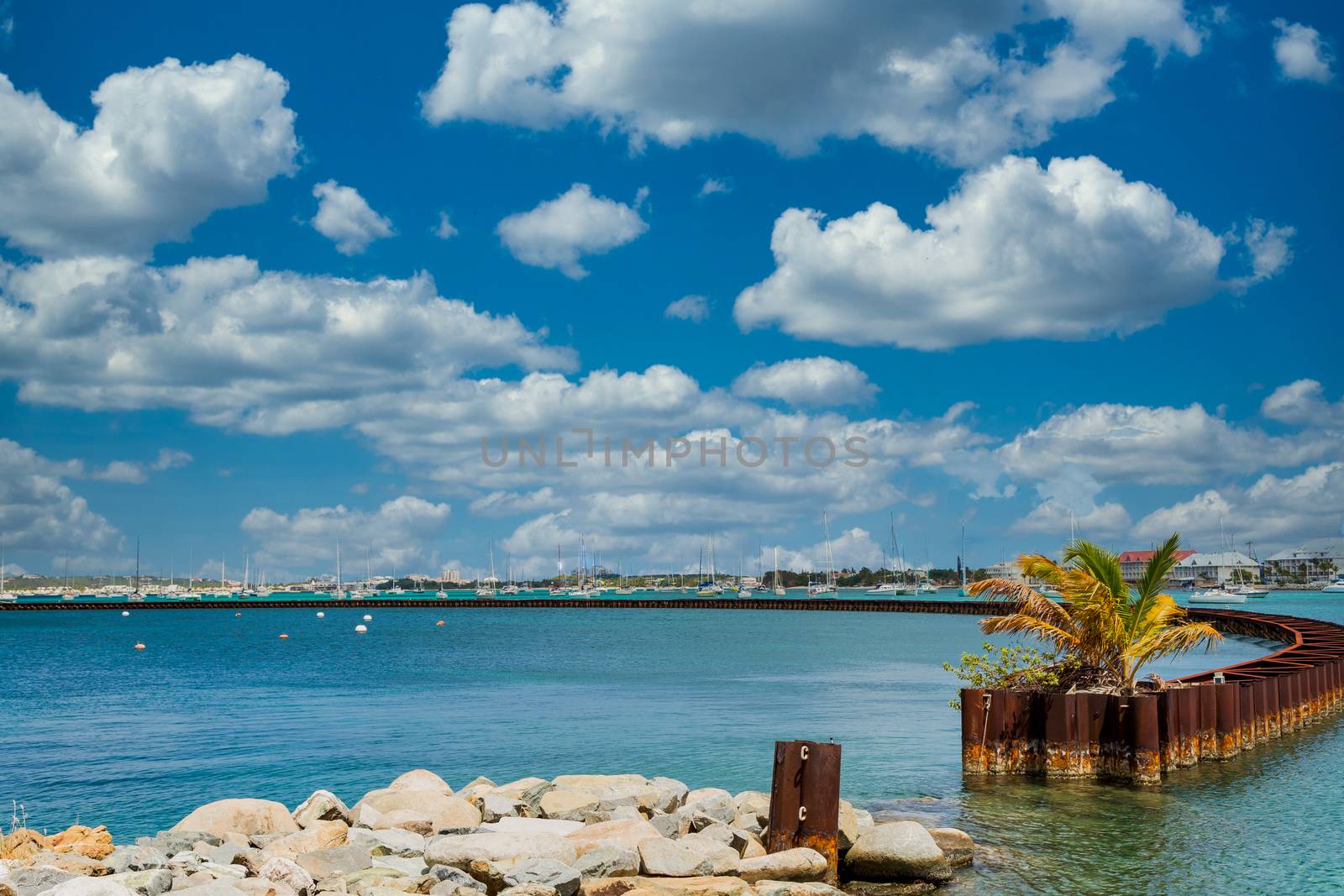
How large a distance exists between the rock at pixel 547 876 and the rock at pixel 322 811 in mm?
5276

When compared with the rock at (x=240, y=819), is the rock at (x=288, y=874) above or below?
above

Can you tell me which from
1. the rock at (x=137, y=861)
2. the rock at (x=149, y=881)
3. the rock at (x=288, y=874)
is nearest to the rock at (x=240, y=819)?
the rock at (x=137, y=861)

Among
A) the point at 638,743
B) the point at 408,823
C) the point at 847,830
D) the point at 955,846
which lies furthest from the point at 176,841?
the point at 638,743

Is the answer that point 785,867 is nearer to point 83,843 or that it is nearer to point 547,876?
point 547,876

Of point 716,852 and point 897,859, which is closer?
point 716,852

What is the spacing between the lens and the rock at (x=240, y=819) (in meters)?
17.9

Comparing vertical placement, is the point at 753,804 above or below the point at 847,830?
below

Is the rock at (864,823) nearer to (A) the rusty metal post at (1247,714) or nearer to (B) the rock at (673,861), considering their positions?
(B) the rock at (673,861)

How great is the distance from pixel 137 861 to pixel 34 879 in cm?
169

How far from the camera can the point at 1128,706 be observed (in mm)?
22094

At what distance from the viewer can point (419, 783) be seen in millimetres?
21031

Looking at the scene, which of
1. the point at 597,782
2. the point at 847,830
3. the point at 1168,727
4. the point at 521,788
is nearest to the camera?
the point at 847,830

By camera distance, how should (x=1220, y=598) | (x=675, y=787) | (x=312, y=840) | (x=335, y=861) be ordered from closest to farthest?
(x=335, y=861) < (x=312, y=840) < (x=675, y=787) < (x=1220, y=598)

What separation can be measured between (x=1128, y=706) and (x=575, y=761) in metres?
13.9
